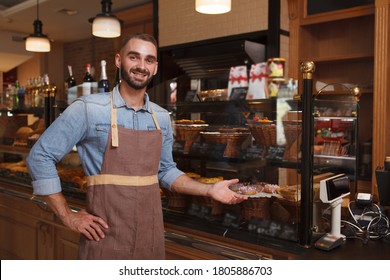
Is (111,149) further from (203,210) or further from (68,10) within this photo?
(68,10)

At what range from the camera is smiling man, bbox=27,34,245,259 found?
56.2 inches

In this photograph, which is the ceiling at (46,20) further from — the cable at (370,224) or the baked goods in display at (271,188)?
the cable at (370,224)

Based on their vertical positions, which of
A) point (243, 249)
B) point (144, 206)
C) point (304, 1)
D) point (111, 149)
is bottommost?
point (243, 249)

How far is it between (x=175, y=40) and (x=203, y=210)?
2.77 metres

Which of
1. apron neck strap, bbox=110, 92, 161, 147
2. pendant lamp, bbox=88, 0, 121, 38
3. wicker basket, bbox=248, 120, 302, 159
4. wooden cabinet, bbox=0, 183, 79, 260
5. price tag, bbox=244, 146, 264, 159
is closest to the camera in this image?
apron neck strap, bbox=110, 92, 161, 147

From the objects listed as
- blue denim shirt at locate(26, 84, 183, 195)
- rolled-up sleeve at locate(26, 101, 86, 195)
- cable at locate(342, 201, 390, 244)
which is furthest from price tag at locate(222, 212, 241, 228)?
rolled-up sleeve at locate(26, 101, 86, 195)

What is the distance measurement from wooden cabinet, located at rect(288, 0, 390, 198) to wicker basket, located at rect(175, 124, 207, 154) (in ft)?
5.43

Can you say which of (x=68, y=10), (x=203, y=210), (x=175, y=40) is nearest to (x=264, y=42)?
(x=175, y=40)

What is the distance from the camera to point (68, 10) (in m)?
5.89

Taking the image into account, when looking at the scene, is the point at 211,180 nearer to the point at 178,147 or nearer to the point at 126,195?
the point at 178,147

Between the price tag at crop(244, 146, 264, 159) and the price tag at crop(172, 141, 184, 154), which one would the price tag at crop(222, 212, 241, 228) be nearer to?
the price tag at crop(244, 146, 264, 159)

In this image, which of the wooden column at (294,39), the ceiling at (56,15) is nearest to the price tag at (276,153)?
the wooden column at (294,39)

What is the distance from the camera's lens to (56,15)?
619 cm

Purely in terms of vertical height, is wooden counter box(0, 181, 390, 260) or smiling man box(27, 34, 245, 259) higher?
smiling man box(27, 34, 245, 259)
